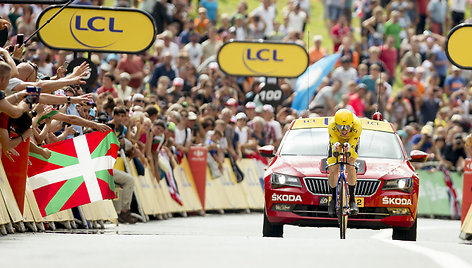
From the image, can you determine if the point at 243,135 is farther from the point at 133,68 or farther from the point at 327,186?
the point at 327,186

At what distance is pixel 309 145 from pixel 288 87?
1415 cm

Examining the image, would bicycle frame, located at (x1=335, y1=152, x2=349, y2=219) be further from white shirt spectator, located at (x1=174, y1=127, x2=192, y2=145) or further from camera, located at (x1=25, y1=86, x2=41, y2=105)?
white shirt spectator, located at (x1=174, y1=127, x2=192, y2=145)

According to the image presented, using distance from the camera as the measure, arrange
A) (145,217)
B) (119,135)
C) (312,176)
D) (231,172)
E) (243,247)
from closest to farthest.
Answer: (243,247), (312,176), (119,135), (145,217), (231,172)

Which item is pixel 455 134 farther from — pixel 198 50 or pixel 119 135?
pixel 119 135

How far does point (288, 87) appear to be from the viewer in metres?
31.2

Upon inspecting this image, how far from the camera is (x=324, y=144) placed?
17.2 meters

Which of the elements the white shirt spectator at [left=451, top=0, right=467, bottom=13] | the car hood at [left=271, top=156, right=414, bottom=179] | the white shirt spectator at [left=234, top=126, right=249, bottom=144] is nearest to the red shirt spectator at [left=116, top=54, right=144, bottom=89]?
the white shirt spectator at [left=234, top=126, right=249, bottom=144]

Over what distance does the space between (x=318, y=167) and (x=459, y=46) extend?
4.94 meters

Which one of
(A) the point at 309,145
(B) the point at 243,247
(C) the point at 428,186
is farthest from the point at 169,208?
(B) the point at 243,247

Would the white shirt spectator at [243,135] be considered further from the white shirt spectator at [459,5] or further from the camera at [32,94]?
the white shirt spectator at [459,5]

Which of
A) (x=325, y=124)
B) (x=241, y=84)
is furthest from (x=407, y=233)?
(x=241, y=84)

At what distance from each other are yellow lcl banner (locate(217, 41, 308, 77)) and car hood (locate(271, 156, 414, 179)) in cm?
926

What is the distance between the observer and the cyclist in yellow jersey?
1498cm

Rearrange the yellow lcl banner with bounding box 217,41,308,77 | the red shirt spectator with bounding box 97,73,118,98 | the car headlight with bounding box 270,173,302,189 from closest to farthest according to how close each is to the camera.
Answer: the car headlight with bounding box 270,173,302,189 < the red shirt spectator with bounding box 97,73,118,98 < the yellow lcl banner with bounding box 217,41,308,77
